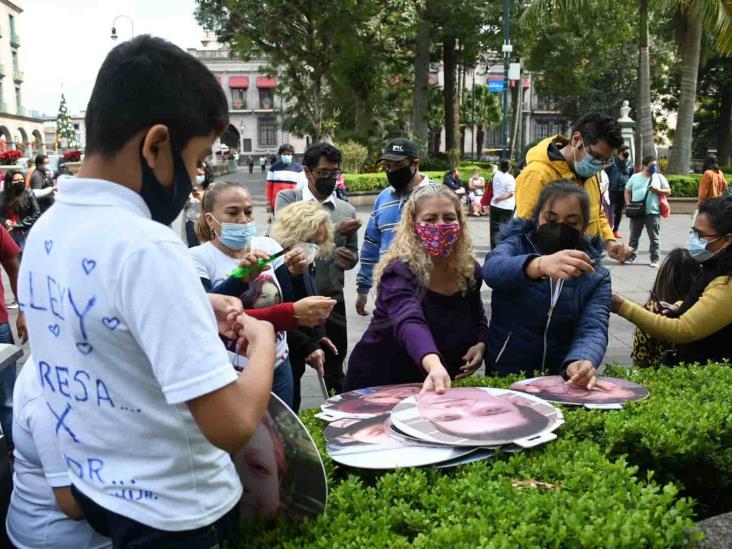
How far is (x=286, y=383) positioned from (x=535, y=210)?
1.49m

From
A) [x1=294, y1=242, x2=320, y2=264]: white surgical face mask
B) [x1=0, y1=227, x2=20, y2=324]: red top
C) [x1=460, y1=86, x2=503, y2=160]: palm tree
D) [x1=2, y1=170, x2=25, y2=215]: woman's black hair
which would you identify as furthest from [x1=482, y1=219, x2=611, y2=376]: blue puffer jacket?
[x1=460, y1=86, x2=503, y2=160]: palm tree

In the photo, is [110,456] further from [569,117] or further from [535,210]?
[569,117]

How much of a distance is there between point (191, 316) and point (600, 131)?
3.62m

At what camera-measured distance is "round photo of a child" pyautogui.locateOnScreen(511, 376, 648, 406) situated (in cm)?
284

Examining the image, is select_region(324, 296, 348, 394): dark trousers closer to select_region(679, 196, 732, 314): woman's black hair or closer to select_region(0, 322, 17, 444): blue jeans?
select_region(0, 322, 17, 444): blue jeans

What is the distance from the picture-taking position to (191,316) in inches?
50.8

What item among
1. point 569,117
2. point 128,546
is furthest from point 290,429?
point 569,117

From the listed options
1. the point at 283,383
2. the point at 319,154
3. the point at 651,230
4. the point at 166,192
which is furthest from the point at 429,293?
the point at 651,230

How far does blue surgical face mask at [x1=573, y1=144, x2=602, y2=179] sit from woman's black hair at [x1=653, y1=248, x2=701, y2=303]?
2.17 feet

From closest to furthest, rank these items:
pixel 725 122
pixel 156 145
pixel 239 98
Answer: pixel 156 145 → pixel 725 122 → pixel 239 98

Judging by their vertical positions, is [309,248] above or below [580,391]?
above

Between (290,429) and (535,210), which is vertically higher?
(535,210)

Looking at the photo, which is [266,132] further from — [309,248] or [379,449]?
[379,449]

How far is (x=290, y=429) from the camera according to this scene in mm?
1861
